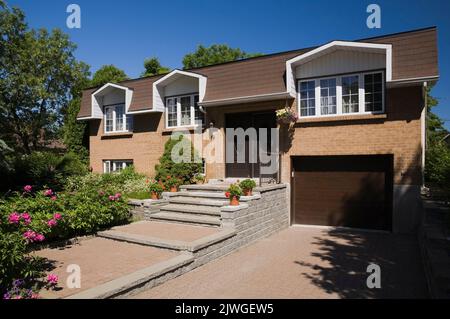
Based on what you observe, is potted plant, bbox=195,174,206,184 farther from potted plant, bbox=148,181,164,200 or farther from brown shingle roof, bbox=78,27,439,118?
brown shingle roof, bbox=78,27,439,118

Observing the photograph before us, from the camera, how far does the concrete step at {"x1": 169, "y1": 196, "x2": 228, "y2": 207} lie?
415 inches

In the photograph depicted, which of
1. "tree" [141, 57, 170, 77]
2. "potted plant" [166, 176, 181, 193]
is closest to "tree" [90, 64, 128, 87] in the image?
"tree" [141, 57, 170, 77]

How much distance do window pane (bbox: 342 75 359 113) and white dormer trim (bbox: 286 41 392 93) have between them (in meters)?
1.08

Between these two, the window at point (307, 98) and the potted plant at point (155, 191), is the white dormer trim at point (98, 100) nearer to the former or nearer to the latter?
the potted plant at point (155, 191)

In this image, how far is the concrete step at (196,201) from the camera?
10530 millimetres

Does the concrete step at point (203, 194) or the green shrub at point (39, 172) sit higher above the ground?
the green shrub at point (39, 172)

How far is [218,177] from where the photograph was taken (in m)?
14.3

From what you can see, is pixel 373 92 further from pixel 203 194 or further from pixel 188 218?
pixel 188 218

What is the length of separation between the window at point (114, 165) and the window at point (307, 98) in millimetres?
9428

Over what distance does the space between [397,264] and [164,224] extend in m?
6.44

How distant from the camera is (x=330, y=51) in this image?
12.0 m

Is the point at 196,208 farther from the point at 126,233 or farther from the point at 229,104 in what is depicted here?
the point at 229,104

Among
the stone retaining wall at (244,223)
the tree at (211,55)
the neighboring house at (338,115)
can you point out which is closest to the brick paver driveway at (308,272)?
the stone retaining wall at (244,223)
